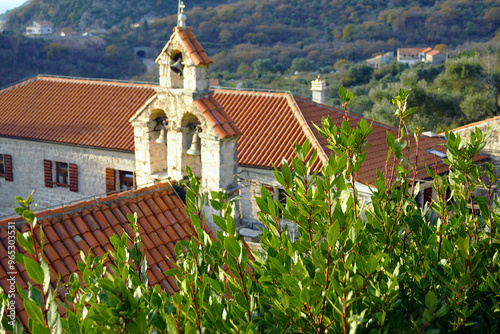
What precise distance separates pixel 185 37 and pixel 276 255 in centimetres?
445

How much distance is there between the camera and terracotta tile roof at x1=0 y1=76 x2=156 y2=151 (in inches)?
737

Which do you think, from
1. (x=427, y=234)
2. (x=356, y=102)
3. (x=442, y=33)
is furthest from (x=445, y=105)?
(x=442, y=33)

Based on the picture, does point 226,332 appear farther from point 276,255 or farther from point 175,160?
point 175,160

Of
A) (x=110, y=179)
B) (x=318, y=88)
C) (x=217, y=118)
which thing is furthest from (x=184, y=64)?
(x=318, y=88)

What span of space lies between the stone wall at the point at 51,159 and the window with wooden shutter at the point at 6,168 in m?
0.13

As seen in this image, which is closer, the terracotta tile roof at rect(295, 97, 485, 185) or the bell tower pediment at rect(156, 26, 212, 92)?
the bell tower pediment at rect(156, 26, 212, 92)

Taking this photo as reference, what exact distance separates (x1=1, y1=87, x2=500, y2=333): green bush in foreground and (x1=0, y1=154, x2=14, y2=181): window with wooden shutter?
17.4 m

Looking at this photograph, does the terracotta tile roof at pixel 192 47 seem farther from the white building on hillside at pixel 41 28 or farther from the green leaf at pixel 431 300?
the white building on hillside at pixel 41 28

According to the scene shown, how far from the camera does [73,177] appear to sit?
18781 millimetres

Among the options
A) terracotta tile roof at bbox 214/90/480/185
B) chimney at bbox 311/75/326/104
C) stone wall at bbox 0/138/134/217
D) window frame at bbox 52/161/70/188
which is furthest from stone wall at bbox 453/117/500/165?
window frame at bbox 52/161/70/188

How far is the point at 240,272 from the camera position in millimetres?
3037

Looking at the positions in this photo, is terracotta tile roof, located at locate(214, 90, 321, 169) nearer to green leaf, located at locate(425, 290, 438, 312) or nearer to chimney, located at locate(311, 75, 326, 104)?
chimney, located at locate(311, 75, 326, 104)

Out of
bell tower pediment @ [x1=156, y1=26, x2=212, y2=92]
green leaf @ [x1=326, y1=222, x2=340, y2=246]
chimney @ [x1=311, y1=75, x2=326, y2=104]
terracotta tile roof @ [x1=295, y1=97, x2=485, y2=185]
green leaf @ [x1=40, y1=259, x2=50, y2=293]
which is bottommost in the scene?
terracotta tile roof @ [x1=295, y1=97, x2=485, y2=185]

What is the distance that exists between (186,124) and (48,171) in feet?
44.6
